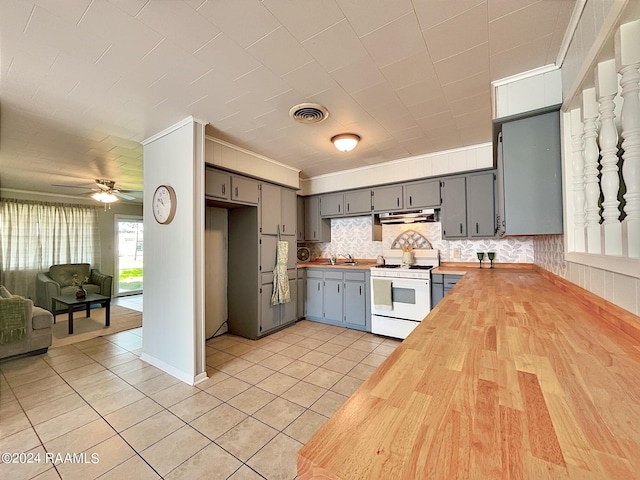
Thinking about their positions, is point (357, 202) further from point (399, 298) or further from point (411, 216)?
point (399, 298)

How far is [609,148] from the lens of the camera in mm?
1083

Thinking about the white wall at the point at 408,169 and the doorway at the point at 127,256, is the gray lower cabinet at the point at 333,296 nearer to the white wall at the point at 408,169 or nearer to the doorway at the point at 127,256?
the white wall at the point at 408,169

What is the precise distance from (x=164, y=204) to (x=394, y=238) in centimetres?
327

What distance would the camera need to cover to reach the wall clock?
270 cm

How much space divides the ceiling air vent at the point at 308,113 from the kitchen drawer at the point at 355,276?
7.61 feet

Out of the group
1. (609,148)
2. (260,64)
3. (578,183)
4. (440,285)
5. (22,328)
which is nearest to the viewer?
(609,148)

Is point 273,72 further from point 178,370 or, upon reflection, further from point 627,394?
point 178,370

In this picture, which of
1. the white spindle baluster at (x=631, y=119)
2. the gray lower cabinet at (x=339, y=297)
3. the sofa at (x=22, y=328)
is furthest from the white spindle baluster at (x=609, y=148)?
the sofa at (x=22, y=328)

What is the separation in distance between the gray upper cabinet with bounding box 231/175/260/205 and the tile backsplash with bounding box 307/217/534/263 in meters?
1.80

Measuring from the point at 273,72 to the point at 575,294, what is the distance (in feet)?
7.59

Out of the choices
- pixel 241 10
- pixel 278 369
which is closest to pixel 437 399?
pixel 241 10

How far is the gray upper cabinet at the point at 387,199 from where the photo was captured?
12.9 feet

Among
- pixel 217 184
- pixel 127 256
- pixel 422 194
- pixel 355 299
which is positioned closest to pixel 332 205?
pixel 422 194

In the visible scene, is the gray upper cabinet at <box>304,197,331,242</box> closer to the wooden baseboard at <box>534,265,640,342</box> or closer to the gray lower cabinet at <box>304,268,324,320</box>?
the gray lower cabinet at <box>304,268,324,320</box>
